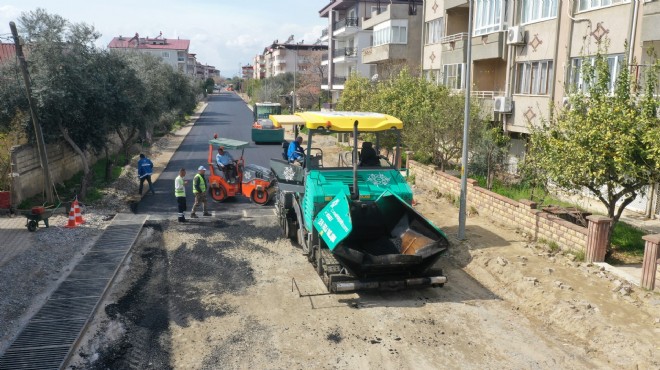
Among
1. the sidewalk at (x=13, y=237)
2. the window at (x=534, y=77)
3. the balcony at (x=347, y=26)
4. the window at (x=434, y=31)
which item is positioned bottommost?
the sidewalk at (x=13, y=237)

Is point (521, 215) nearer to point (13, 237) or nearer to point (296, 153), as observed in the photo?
point (296, 153)

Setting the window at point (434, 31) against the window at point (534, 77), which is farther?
the window at point (434, 31)

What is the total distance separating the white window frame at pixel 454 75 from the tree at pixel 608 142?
1327 cm

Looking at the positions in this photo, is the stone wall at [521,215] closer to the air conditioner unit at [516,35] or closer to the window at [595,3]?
the air conditioner unit at [516,35]

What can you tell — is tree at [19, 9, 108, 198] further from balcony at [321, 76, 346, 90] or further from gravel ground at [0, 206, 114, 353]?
balcony at [321, 76, 346, 90]

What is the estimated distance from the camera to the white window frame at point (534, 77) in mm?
18328

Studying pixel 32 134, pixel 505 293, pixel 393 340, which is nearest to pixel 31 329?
pixel 393 340

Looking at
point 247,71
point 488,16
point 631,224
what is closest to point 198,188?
point 631,224

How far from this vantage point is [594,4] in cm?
1611

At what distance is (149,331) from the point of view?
7.77 metres

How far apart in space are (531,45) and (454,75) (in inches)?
221

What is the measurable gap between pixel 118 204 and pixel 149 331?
9.30 meters

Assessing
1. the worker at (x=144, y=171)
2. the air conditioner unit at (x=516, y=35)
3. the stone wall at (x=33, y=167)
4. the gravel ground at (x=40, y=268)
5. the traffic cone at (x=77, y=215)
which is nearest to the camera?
the gravel ground at (x=40, y=268)

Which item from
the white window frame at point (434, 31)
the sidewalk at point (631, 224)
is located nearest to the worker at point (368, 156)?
the sidewalk at point (631, 224)
